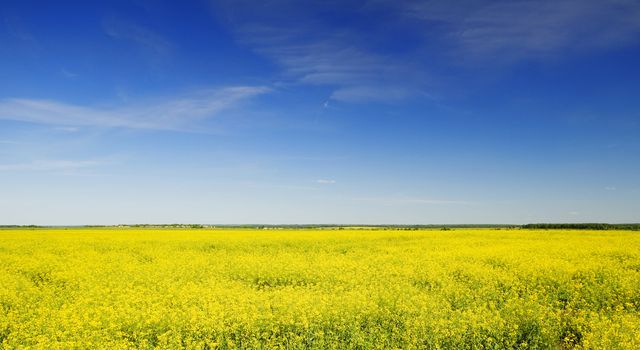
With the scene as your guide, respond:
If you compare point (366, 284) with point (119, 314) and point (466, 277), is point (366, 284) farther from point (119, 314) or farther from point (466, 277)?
point (119, 314)

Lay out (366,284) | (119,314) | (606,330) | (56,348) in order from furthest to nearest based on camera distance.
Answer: (366,284), (119,314), (606,330), (56,348)

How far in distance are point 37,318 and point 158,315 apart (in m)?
2.87

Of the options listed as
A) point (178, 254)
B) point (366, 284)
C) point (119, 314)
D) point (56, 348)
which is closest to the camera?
point (56, 348)

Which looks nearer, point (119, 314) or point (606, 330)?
point (606, 330)

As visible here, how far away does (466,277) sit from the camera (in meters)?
13.9

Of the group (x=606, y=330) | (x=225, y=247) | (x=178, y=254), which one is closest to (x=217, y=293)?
(x=606, y=330)

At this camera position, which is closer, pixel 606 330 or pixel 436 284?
pixel 606 330

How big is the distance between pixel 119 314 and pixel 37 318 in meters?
1.91

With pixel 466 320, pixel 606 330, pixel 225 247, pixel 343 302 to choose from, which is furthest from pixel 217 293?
pixel 225 247

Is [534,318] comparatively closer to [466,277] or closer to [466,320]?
[466,320]

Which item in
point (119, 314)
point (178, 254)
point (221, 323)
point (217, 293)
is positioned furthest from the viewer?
point (178, 254)

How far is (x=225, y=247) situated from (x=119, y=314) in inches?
681

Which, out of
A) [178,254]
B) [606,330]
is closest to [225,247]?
[178,254]

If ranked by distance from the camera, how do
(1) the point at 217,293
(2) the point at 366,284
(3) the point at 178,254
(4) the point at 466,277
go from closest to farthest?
1. (1) the point at 217,293
2. (2) the point at 366,284
3. (4) the point at 466,277
4. (3) the point at 178,254
